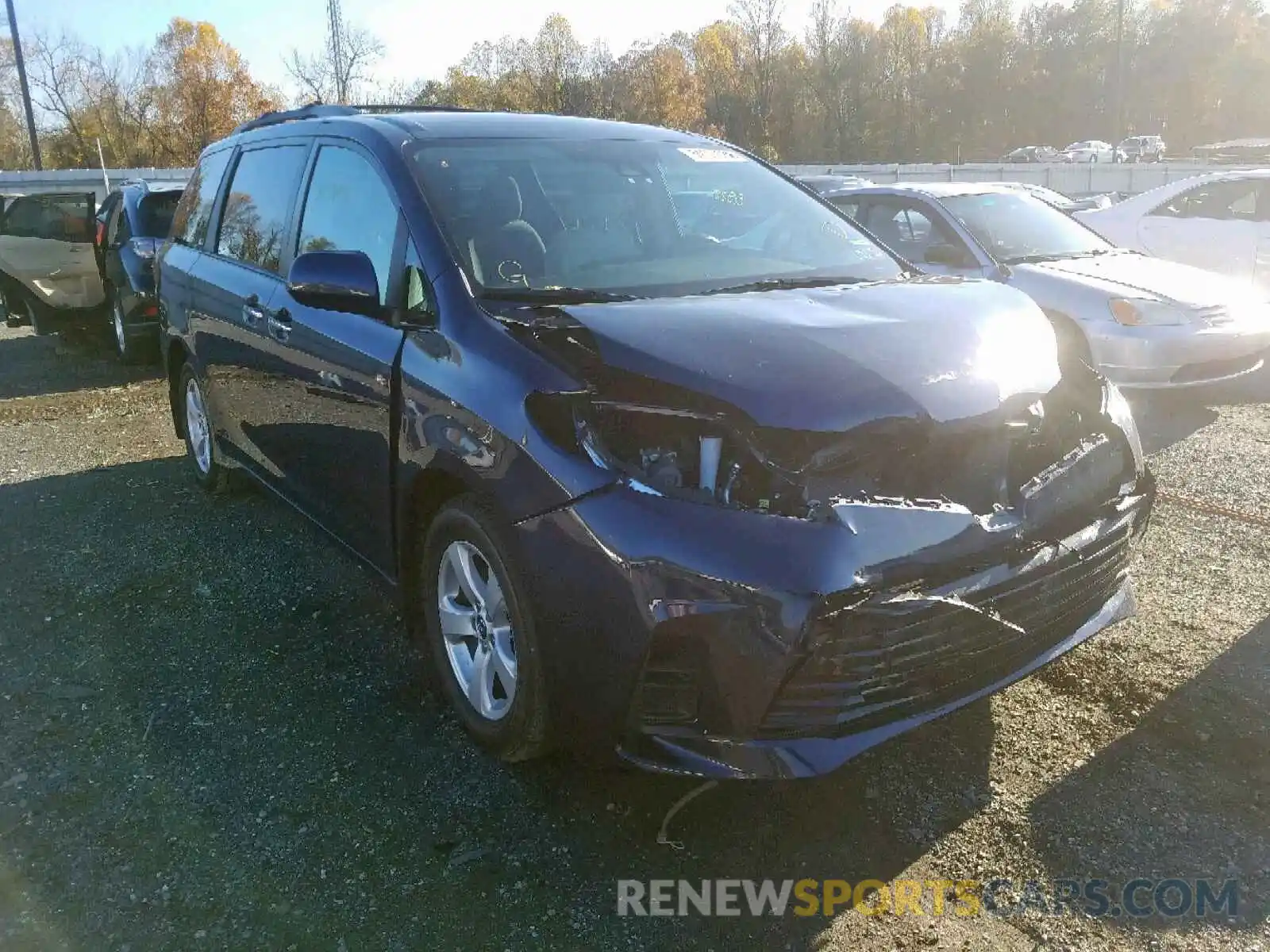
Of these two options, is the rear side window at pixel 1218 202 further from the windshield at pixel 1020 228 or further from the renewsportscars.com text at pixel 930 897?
the renewsportscars.com text at pixel 930 897

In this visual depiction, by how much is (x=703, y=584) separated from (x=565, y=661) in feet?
1.51

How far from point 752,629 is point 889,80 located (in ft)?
285

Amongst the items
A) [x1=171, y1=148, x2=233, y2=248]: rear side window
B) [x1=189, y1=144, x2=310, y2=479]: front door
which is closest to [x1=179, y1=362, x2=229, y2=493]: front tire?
[x1=189, y1=144, x2=310, y2=479]: front door

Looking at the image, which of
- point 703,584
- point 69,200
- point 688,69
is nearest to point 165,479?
point 703,584

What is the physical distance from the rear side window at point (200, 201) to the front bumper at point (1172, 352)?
538 centimetres

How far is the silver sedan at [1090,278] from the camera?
6.85 m

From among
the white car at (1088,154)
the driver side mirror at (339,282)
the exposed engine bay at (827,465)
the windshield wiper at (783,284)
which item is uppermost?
the white car at (1088,154)

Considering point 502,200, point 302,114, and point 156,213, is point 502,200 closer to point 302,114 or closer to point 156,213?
point 302,114

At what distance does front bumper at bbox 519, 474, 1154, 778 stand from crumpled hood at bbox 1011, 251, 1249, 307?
5.27m

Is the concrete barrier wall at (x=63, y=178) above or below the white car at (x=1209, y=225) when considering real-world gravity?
above

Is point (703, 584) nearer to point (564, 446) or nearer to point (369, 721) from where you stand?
point (564, 446)

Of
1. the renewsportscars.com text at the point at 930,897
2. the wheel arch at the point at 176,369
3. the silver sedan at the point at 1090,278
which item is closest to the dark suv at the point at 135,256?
the wheel arch at the point at 176,369

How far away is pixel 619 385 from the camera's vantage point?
2607 millimetres

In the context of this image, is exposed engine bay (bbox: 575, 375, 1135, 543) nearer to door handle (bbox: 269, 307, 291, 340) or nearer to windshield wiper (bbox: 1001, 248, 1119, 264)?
door handle (bbox: 269, 307, 291, 340)
